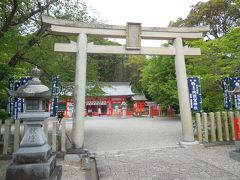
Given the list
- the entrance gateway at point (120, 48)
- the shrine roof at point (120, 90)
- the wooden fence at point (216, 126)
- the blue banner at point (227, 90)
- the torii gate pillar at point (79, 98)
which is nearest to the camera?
the torii gate pillar at point (79, 98)

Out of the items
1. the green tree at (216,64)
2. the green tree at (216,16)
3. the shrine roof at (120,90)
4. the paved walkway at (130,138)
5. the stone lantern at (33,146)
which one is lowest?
the paved walkway at (130,138)

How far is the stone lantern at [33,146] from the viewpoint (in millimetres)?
4777

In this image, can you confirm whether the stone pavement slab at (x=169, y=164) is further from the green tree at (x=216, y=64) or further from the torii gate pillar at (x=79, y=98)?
the green tree at (x=216, y=64)

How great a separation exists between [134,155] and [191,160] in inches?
73.2

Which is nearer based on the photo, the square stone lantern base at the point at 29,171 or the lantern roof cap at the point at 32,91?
the square stone lantern base at the point at 29,171

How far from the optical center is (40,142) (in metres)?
5.23

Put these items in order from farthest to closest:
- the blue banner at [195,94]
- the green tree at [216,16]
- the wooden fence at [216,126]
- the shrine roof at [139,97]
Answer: the shrine roof at [139,97] < the green tree at [216,16] < the blue banner at [195,94] < the wooden fence at [216,126]

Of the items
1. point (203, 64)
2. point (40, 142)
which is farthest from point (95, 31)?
point (203, 64)

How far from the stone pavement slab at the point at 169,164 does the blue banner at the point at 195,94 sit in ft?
5.40

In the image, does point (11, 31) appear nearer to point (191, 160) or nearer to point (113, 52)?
point (113, 52)

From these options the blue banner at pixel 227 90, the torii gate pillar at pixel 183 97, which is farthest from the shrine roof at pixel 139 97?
the torii gate pillar at pixel 183 97

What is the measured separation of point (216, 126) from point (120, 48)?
493cm

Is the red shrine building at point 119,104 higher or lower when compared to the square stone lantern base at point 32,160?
higher

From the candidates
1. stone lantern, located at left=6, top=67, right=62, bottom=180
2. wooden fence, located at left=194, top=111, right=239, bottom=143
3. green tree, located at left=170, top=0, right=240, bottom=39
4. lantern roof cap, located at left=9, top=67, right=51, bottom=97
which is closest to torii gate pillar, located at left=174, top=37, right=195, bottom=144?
wooden fence, located at left=194, top=111, right=239, bottom=143
